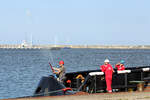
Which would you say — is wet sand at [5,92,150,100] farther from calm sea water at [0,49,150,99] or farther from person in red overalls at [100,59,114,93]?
calm sea water at [0,49,150,99]

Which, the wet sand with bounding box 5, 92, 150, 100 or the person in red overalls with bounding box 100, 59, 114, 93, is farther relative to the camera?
the person in red overalls with bounding box 100, 59, 114, 93

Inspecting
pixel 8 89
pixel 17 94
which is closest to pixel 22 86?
pixel 8 89

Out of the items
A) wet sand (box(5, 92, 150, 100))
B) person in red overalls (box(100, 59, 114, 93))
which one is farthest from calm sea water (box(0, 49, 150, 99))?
wet sand (box(5, 92, 150, 100))

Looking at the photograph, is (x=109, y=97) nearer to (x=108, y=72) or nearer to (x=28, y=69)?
(x=108, y=72)

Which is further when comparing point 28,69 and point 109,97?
point 28,69

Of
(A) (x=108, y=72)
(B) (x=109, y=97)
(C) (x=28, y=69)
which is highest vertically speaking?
(A) (x=108, y=72)

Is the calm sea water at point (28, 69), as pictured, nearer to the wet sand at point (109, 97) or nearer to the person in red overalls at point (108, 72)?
the person in red overalls at point (108, 72)

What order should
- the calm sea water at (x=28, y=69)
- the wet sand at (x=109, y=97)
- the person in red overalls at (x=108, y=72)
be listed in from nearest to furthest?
the wet sand at (x=109, y=97) < the person in red overalls at (x=108, y=72) < the calm sea water at (x=28, y=69)

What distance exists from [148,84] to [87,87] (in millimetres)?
3499

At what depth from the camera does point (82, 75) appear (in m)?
17.3

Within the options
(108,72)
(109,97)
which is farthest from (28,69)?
(109,97)

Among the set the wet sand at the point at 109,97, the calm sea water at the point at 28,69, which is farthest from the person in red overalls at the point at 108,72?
the calm sea water at the point at 28,69

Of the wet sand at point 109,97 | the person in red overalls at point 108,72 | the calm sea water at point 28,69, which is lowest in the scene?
the calm sea water at point 28,69

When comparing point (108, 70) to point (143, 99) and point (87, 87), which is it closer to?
point (87, 87)
